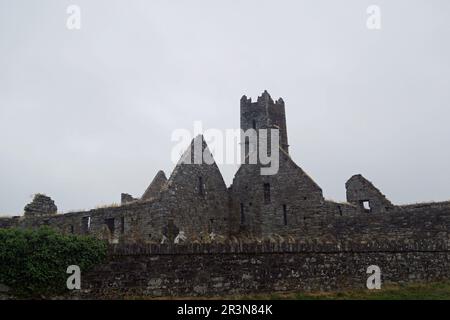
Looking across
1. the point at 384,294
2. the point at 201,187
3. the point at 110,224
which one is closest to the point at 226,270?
the point at 384,294

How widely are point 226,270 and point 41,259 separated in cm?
607

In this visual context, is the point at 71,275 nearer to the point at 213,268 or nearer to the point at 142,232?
the point at 213,268

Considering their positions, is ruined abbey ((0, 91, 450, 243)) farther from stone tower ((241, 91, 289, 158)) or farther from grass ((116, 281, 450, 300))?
grass ((116, 281, 450, 300))

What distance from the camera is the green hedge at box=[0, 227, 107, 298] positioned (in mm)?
14828

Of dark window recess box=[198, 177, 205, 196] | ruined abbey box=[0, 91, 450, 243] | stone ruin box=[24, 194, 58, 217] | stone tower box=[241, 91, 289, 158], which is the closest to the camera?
ruined abbey box=[0, 91, 450, 243]

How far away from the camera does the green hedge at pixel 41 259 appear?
14.8 metres

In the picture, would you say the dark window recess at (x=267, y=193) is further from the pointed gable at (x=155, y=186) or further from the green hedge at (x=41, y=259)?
the green hedge at (x=41, y=259)

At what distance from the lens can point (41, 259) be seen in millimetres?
15031

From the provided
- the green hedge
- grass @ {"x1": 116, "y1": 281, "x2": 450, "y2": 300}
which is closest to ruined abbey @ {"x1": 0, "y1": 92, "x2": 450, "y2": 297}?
grass @ {"x1": 116, "y1": 281, "x2": 450, "y2": 300}

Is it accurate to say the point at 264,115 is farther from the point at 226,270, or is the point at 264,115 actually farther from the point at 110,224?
the point at 226,270

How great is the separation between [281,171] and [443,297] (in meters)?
13.3

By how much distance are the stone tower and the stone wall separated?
1684cm
